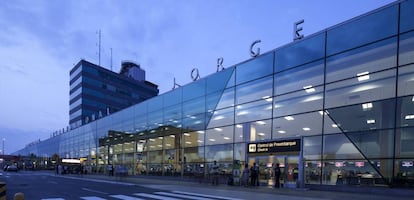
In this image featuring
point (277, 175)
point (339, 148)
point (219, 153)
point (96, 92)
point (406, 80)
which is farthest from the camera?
point (96, 92)

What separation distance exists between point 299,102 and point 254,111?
16.5 feet

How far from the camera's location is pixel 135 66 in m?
148

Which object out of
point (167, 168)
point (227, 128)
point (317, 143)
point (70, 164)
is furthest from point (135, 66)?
point (317, 143)

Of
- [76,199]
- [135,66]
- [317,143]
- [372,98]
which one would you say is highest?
[135,66]

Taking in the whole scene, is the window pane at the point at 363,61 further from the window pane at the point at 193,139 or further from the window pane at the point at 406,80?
the window pane at the point at 193,139

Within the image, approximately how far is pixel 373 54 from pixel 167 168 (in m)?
28.5

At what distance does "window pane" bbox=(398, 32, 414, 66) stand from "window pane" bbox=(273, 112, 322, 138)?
6.22 m

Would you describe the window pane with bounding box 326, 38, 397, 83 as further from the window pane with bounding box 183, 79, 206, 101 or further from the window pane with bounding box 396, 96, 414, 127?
the window pane with bounding box 183, 79, 206, 101

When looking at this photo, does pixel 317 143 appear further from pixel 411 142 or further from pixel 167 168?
pixel 167 168

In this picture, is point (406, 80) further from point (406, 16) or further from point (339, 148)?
point (339, 148)

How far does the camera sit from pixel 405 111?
20844 mm

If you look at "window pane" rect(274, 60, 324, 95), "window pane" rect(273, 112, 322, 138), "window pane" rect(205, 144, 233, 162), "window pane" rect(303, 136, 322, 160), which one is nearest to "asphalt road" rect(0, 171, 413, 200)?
"window pane" rect(303, 136, 322, 160)

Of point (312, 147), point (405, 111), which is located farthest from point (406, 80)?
point (312, 147)

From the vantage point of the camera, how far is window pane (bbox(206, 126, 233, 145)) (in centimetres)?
3512
